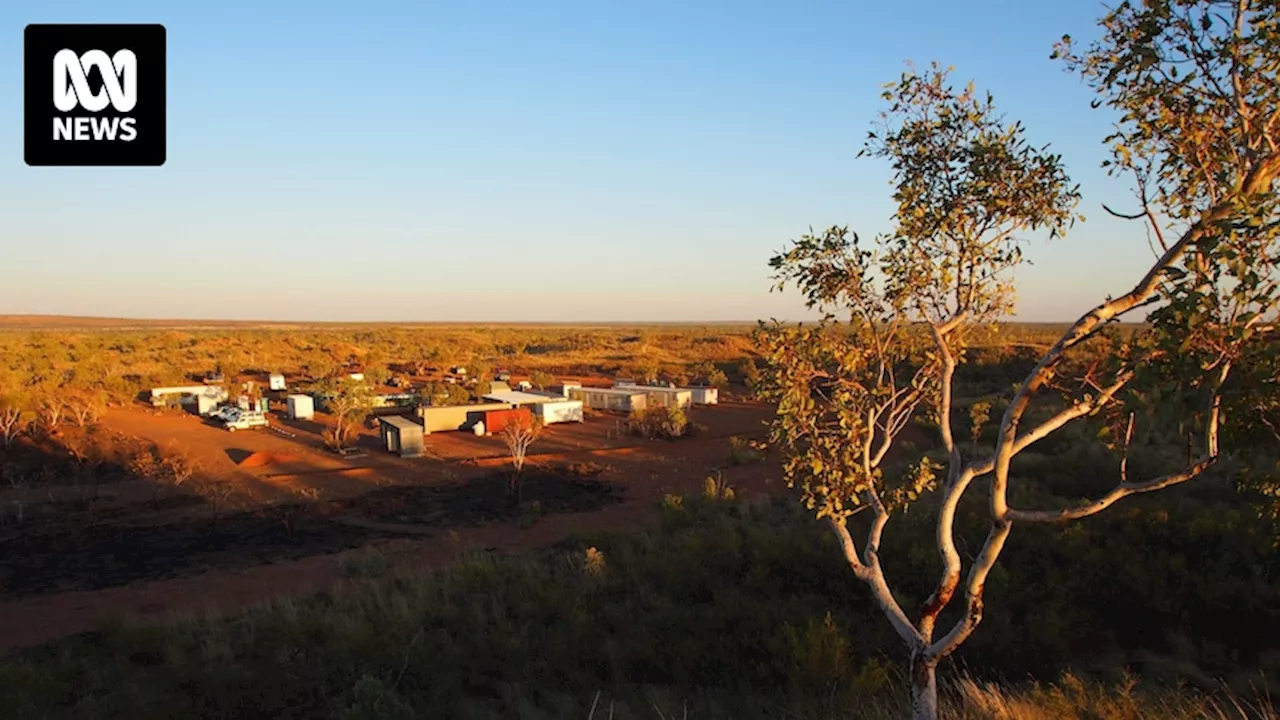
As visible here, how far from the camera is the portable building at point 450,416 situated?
32812 millimetres

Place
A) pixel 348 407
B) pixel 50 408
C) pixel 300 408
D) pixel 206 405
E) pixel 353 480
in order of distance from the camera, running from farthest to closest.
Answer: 1. pixel 206 405
2. pixel 300 408
3. pixel 348 407
4. pixel 50 408
5. pixel 353 480

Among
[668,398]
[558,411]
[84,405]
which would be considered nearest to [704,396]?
[668,398]

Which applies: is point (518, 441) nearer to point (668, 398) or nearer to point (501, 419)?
point (501, 419)

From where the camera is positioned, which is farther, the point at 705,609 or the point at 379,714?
Answer: the point at 705,609

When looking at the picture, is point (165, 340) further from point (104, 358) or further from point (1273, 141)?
point (1273, 141)

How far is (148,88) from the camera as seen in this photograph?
813 centimetres

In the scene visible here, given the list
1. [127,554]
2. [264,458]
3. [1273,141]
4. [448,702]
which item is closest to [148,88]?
[448,702]

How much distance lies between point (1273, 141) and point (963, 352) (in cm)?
257

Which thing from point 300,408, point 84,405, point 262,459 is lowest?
point 262,459

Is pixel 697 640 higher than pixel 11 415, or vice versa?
pixel 11 415

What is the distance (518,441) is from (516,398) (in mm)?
11327

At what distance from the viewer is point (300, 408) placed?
35594 millimetres

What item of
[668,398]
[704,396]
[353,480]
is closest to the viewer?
[353,480]

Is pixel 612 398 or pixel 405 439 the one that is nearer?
pixel 405 439
